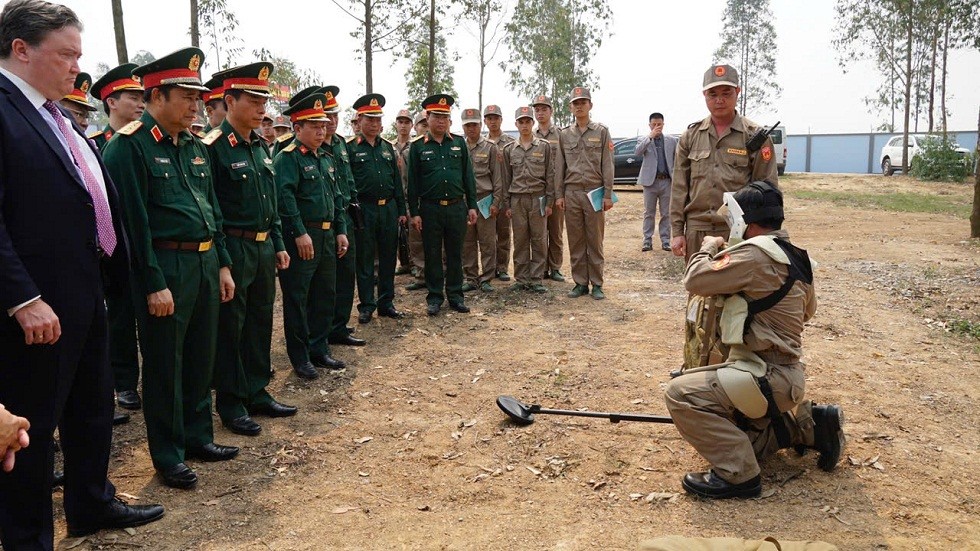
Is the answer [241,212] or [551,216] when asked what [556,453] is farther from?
[551,216]

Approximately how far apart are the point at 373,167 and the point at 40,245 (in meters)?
4.54

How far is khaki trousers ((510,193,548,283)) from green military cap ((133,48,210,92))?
549cm

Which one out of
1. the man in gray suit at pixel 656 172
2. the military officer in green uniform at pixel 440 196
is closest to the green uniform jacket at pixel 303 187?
the military officer in green uniform at pixel 440 196

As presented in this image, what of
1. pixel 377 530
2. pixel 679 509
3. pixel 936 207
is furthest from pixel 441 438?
pixel 936 207

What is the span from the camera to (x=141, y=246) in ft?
11.8

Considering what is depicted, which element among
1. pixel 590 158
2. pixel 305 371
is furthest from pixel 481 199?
pixel 305 371

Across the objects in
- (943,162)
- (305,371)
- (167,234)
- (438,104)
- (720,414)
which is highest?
(943,162)

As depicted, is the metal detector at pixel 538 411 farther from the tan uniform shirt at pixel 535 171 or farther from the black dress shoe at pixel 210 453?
the tan uniform shirt at pixel 535 171

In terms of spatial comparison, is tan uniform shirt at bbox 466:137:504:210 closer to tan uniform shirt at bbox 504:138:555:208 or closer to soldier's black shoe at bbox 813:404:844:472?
tan uniform shirt at bbox 504:138:555:208

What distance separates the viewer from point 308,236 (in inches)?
216

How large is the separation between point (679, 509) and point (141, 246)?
118 inches

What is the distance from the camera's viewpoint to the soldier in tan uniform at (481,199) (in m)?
9.06

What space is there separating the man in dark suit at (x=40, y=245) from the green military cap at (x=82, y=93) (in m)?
3.21

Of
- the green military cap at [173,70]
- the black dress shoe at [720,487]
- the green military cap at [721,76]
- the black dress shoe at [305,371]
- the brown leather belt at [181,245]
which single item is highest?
the green military cap at [721,76]
